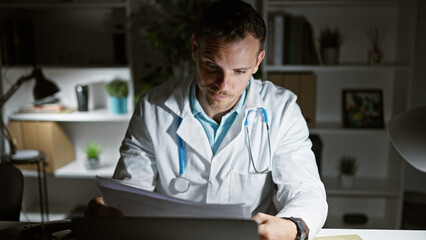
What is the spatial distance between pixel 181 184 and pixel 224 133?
9.6 inches

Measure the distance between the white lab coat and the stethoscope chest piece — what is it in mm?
24

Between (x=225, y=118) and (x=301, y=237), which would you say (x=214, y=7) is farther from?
(x=301, y=237)

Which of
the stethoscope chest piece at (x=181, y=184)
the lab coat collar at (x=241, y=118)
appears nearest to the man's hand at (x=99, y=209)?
the stethoscope chest piece at (x=181, y=184)

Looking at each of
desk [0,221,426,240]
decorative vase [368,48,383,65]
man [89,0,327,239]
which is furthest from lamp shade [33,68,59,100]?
decorative vase [368,48,383,65]

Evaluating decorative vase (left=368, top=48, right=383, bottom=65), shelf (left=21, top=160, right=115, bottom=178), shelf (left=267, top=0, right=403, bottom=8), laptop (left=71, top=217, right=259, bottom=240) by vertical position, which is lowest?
shelf (left=21, top=160, right=115, bottom=178)

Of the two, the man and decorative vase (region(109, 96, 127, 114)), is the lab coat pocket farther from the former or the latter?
decorative vase (region(109, 96, 127, 114))

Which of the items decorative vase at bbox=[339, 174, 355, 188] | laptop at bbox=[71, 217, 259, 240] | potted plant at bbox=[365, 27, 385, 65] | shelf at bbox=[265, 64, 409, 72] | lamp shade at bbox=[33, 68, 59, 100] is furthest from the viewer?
decorative vase at bbox=[339, 174, 355, 188]

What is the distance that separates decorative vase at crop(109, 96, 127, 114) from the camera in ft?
8.48

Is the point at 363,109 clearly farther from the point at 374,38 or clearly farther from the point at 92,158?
the point at 92,158

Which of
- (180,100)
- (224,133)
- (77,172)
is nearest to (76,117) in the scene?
(77,172)

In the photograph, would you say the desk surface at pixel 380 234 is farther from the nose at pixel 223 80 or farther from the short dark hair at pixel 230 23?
the short dark hair at pixel 230 23

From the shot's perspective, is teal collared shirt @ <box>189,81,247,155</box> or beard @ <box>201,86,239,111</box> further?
teal collared shirt @ <box>189,81,247,155</box>

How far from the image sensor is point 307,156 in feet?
4.42

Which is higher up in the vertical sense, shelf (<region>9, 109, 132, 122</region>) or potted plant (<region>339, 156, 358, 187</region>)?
shelf (<region>9, 109, 132, 122</region>)
